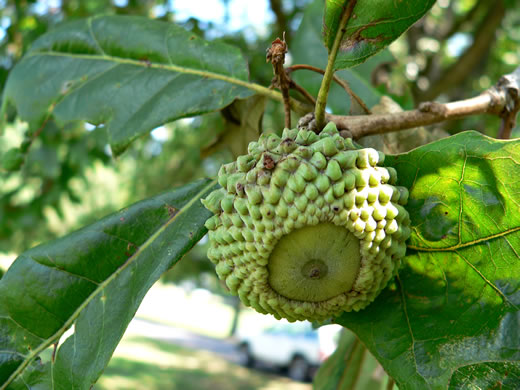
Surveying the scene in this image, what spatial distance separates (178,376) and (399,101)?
1242cm

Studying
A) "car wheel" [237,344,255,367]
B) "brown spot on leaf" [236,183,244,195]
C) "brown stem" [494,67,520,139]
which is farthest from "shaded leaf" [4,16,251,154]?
"car wheel" [237,344,255,367]

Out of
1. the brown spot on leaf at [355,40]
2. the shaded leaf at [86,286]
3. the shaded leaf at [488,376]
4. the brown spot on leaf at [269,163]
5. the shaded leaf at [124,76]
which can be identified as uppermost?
the shaded leaf at [124,76]

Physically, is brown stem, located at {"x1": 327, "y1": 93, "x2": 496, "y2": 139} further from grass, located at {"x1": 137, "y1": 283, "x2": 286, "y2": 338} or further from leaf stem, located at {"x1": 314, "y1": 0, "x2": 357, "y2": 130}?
grass, located at {"x1": 137, "y1": 283, "x2": 286, "y2": 338}

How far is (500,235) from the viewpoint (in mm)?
1277

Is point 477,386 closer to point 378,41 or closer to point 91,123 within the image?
point 378,41

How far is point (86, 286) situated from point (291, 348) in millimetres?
15180

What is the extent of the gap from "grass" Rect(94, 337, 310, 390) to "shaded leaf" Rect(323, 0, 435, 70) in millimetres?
10266

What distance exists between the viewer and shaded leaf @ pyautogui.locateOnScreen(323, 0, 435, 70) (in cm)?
131

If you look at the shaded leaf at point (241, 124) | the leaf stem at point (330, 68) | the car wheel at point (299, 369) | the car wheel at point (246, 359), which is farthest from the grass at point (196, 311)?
the leaf stem at point (330, 68)

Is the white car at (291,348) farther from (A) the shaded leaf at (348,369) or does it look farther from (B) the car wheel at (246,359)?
(A) the shaded leaf at (348,369)

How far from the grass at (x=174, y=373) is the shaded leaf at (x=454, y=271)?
32.9ft

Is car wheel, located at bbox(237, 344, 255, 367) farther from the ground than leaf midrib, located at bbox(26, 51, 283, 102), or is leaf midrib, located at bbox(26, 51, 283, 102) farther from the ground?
leaf midrib, located at bbox(26, 51, 283, 102)

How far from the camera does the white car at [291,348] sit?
15445 millimetres

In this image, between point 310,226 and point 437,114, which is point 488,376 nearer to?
point 310,226
